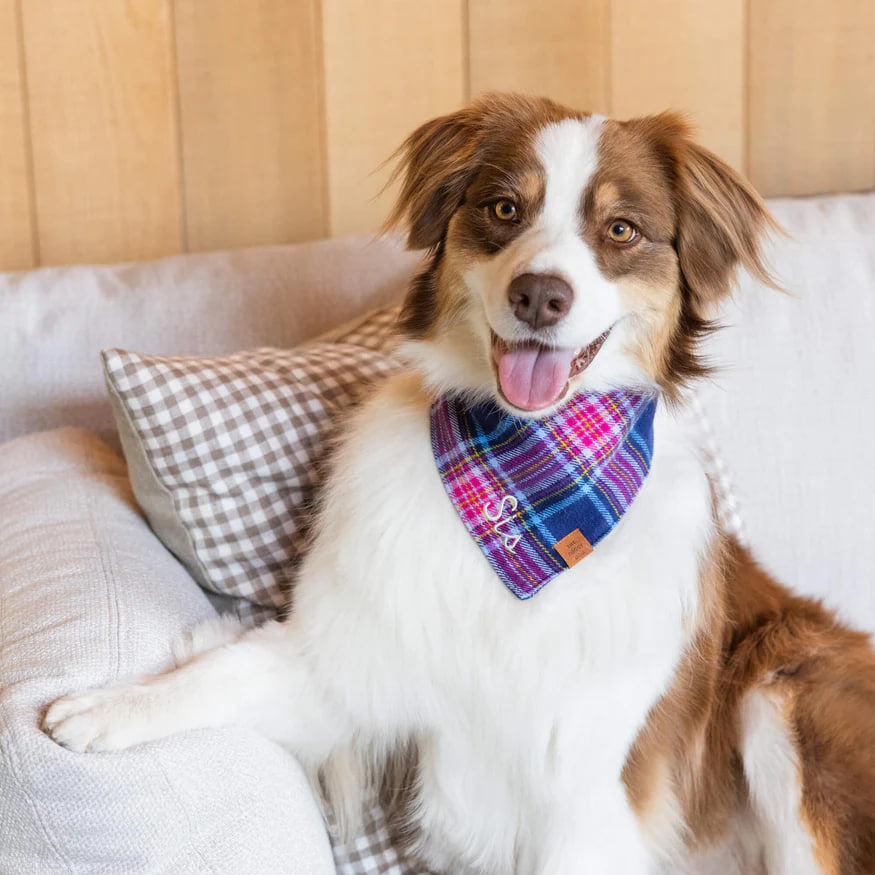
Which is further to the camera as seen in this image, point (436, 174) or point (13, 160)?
point (13, 160)

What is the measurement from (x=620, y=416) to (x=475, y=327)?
0.79 ft

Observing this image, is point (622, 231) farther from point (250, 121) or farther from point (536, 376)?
point (250, 121)

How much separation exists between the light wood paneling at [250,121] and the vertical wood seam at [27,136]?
345 millimetres

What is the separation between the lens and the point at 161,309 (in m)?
2.10

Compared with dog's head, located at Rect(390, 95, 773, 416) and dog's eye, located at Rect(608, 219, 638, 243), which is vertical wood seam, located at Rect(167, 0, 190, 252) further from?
dog's eye, located at Rect(608, 219, 638, 243)

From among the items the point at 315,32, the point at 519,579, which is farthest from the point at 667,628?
the point at 315,32

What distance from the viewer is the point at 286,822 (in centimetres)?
133

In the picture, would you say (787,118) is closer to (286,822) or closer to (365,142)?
(365,142)

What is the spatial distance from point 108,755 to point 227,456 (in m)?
0.54

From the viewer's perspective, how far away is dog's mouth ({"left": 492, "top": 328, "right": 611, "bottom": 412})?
135cm

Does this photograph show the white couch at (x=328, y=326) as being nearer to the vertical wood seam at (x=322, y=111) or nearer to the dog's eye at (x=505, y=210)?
the vertical wood seam at (x=322, y=111)

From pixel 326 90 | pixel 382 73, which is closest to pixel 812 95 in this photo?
pixel 382 73

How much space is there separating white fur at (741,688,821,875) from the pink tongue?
1.94ft

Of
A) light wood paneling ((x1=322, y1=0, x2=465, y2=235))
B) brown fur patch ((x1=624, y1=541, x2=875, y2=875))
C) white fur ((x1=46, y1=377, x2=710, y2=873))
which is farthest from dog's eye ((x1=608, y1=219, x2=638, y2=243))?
light wood paneling ((x1=322, y1=0, x2=465, y2=235))
